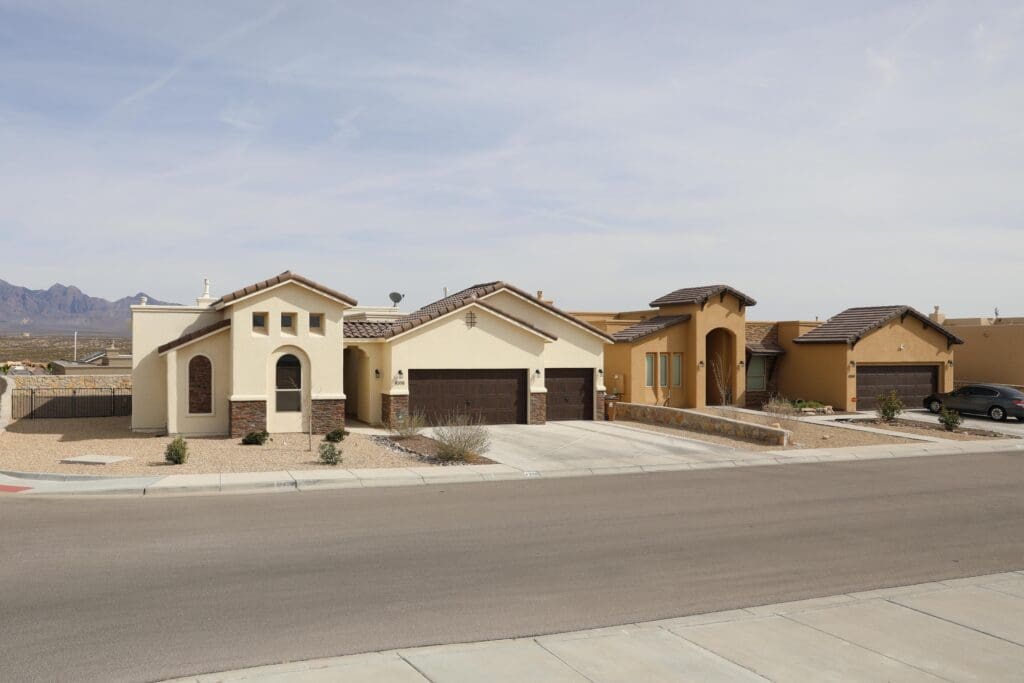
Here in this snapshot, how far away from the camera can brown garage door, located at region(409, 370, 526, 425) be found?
98.2 ft

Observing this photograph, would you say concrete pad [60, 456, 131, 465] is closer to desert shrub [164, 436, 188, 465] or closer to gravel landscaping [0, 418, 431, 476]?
gravel landscaping [0, 418, 431, 476]

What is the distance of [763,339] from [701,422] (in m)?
11.6

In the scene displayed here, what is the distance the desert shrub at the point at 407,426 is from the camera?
1028 inches

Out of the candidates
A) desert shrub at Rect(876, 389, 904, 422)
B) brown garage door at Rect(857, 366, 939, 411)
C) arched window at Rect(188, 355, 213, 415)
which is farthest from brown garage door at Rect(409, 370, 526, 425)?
brown garage door at Rect(857, 366, 939, 411)

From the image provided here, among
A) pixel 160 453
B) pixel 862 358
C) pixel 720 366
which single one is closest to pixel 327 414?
pixel 160 453

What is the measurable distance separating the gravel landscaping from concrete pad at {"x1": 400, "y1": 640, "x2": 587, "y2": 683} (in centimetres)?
1256

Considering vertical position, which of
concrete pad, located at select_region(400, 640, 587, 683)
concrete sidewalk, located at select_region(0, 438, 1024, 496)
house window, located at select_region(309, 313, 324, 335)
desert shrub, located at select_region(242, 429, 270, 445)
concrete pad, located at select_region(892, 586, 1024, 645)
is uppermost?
house window, located at select_region(309, 313, 324, 335)

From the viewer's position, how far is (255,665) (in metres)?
7.51

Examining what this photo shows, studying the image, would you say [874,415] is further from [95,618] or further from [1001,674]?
[95,618]

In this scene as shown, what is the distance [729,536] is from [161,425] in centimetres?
2046

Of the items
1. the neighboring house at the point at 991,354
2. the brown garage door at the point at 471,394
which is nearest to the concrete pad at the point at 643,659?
the brown garage door at the point at 471,394

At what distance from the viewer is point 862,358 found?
125 feet

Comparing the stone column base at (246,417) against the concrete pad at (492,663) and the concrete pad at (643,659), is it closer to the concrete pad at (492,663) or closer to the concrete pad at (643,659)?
the concrete pad at (492,663)

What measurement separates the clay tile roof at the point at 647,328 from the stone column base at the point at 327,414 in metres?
13.9
